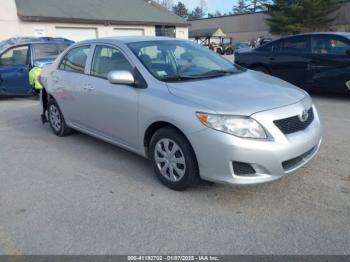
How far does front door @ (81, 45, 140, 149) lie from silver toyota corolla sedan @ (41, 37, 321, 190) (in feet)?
0.04

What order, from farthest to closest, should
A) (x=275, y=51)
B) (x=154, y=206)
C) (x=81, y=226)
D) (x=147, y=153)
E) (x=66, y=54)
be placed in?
(x=275, y=51), (x=66, y=54), (x=147, y=153), (x=154, y=206), (x=81, y=226)

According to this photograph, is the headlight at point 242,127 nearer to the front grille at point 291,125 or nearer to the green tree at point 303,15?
the front grille at point 291,125

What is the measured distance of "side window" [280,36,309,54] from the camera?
8.67 meters

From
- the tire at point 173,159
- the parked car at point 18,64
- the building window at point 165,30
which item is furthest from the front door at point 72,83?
the building window at point 165,30

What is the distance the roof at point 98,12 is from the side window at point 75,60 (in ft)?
47.0

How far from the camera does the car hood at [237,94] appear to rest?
11.5 feet

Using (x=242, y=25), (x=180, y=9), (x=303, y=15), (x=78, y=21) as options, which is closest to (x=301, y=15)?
(x=303, y=15)

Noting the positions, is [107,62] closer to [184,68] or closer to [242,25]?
[184,68]

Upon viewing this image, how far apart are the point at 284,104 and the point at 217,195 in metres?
1.16

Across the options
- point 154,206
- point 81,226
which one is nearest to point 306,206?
point 154,206

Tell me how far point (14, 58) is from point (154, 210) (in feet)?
27.0

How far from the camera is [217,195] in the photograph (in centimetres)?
385

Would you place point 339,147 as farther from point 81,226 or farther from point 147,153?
point 81,226

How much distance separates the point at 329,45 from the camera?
827 centimetres
